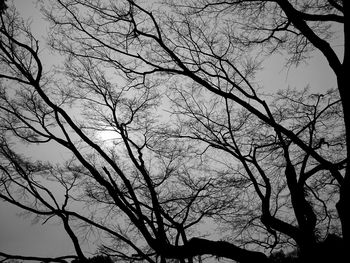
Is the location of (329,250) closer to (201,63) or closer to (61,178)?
(201,63)

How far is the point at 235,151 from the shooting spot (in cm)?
907

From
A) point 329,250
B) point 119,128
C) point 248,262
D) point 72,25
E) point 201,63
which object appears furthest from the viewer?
point 119,128

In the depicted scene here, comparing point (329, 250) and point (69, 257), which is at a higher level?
point (69, 257)

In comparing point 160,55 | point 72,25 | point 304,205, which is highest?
Answer: point 72,25

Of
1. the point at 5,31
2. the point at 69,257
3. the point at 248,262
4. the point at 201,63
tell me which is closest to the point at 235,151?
the point at 201,63

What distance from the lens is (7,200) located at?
6.10 m

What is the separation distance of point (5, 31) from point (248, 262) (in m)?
7.63

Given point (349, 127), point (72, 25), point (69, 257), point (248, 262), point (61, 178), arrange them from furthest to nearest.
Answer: point (61, 178) → point (72, 25) → point (69, 257) → point (248, 262) → point (349, 127)

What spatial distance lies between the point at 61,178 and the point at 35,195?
2.42 metres

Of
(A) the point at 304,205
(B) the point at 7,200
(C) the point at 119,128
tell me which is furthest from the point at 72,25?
(A) the point at 304,205

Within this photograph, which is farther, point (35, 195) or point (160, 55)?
point (35, 195)

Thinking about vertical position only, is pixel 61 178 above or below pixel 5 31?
below

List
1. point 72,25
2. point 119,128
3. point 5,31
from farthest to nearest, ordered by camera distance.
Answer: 1. point 119,128
2. point 72,25
3. point 5,31

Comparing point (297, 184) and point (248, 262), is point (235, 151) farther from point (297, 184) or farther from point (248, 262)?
point (248, 262)
